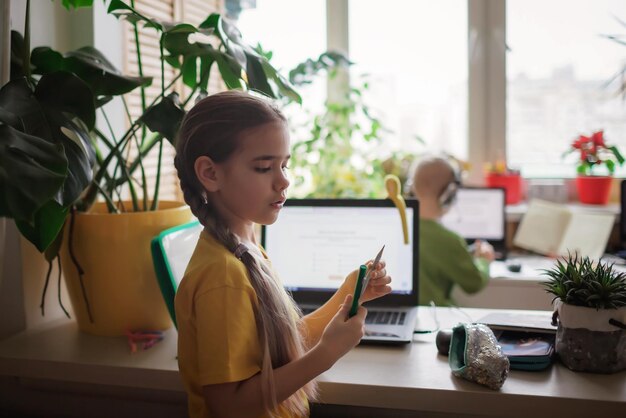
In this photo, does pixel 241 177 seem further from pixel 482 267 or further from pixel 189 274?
pixel 482 267

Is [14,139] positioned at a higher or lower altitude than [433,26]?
lower

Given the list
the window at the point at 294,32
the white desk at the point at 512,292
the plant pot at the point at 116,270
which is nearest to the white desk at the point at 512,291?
the white desk at the point at 512,292

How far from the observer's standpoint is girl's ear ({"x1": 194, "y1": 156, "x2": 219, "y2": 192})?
1.11 meters

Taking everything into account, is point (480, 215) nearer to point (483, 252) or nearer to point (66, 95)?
point (483, 252)

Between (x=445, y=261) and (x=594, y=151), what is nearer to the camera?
(x=445, y=261)

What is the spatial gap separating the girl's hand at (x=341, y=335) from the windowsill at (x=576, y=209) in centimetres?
214

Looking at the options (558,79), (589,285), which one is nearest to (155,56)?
(589,285)

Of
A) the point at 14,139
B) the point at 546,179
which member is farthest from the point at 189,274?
the point at 546,179

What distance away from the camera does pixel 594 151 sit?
3002 millimetres

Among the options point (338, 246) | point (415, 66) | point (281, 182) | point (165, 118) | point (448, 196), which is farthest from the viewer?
point (415, 66)

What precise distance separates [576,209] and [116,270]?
221cm

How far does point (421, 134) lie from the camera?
11.1 ft

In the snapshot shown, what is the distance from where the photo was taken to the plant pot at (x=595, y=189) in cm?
306

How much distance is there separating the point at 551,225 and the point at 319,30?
1467mm
